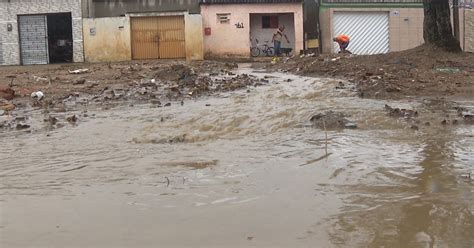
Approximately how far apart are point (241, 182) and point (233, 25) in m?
23.5

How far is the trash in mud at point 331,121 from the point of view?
25.1 ft

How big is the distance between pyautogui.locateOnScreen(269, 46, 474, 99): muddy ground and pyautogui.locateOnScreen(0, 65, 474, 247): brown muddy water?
1330mm

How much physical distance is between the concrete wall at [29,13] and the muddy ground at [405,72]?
49.7ft

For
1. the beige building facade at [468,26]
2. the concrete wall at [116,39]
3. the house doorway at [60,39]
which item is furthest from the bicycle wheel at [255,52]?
the beige building facade at [468,26]

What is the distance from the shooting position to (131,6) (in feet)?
90.4

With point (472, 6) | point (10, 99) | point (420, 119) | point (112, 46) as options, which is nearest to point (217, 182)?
point (420, 119)

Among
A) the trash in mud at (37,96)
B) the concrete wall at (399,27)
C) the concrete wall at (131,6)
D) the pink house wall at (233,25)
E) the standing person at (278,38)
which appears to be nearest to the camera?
the trash in mud at (37,96)

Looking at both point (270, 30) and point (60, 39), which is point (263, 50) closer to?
point (270, 30)

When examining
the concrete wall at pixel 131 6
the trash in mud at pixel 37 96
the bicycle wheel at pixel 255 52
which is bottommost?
the trash in mud at pixel 37 96

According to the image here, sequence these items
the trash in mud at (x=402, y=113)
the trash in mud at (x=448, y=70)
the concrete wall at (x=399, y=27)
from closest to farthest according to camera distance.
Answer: the trash in mud at (x=402, y=113) → the trash in mud at (x=448, y=70) → the concrete wall at (x=399, y=27)

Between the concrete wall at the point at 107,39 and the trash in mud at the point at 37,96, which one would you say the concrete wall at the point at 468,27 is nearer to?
the concrete wall at the point at 107,39

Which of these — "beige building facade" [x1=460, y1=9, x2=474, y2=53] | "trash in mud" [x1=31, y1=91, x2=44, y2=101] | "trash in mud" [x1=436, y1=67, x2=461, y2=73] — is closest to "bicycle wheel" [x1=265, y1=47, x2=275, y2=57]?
"beige building facade" [x1=460, y1=9, x2=474, y2=53]

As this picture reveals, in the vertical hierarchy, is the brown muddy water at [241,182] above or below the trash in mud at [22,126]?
below

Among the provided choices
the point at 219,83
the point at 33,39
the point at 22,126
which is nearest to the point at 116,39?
the point at 33,39
